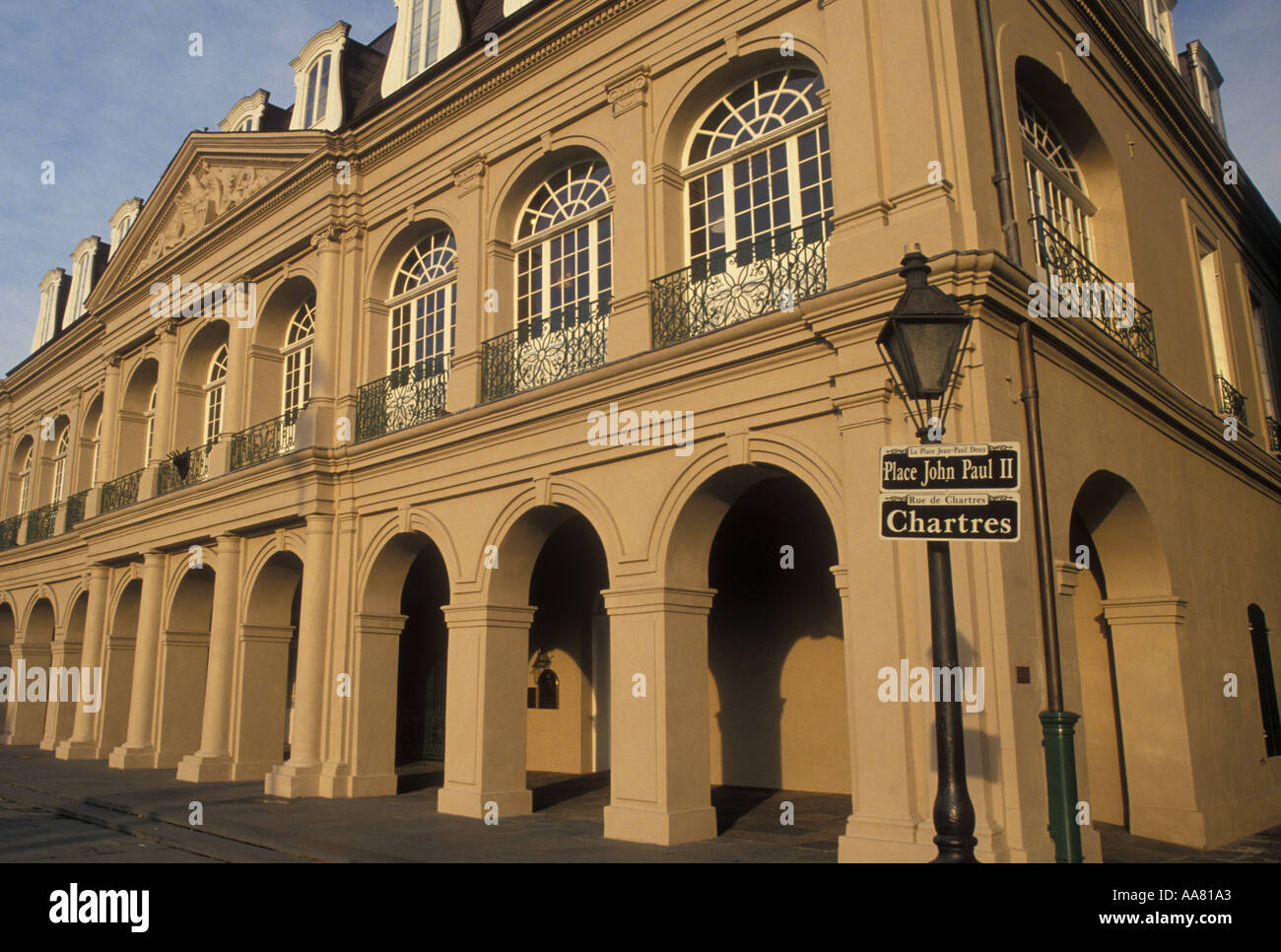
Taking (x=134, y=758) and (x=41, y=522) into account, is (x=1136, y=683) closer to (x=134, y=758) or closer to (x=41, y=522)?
(x=134, y=758)

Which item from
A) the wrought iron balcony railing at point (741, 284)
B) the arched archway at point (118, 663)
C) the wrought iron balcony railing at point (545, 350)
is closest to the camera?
the wrought iron balcony railing at point (741, 284)

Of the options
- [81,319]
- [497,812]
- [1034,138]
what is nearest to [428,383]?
[497,812]

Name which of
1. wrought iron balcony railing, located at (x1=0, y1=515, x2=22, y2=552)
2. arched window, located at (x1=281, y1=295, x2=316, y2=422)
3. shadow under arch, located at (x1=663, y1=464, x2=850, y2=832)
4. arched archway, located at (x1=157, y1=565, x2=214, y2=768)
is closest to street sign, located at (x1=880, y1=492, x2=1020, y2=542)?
shadow under arch, located at (x1=663, y1=464, x2=850, y2=832)

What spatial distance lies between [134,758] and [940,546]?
17.4 meters

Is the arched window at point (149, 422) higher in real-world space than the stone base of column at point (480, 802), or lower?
higher

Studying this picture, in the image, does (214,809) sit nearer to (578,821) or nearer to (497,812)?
(497,812)

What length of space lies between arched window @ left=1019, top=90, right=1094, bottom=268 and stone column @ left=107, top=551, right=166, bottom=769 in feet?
52.3

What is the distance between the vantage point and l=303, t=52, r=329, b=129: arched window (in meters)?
17.2

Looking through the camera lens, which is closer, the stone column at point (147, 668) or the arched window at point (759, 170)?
the arched window at point (759, 170)

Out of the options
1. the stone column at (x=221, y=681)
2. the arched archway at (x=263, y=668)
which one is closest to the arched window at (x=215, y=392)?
the stone column at (x=221, y=681)

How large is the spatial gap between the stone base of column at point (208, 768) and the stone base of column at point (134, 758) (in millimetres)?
2662

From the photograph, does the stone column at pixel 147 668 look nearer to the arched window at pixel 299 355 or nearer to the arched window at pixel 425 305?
the arched window at pixel 299 355

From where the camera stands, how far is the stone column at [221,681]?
617 inches

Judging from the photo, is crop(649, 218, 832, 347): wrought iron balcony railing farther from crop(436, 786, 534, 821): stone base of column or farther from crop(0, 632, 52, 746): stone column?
crop(0, 632, 52, 746): stone column
